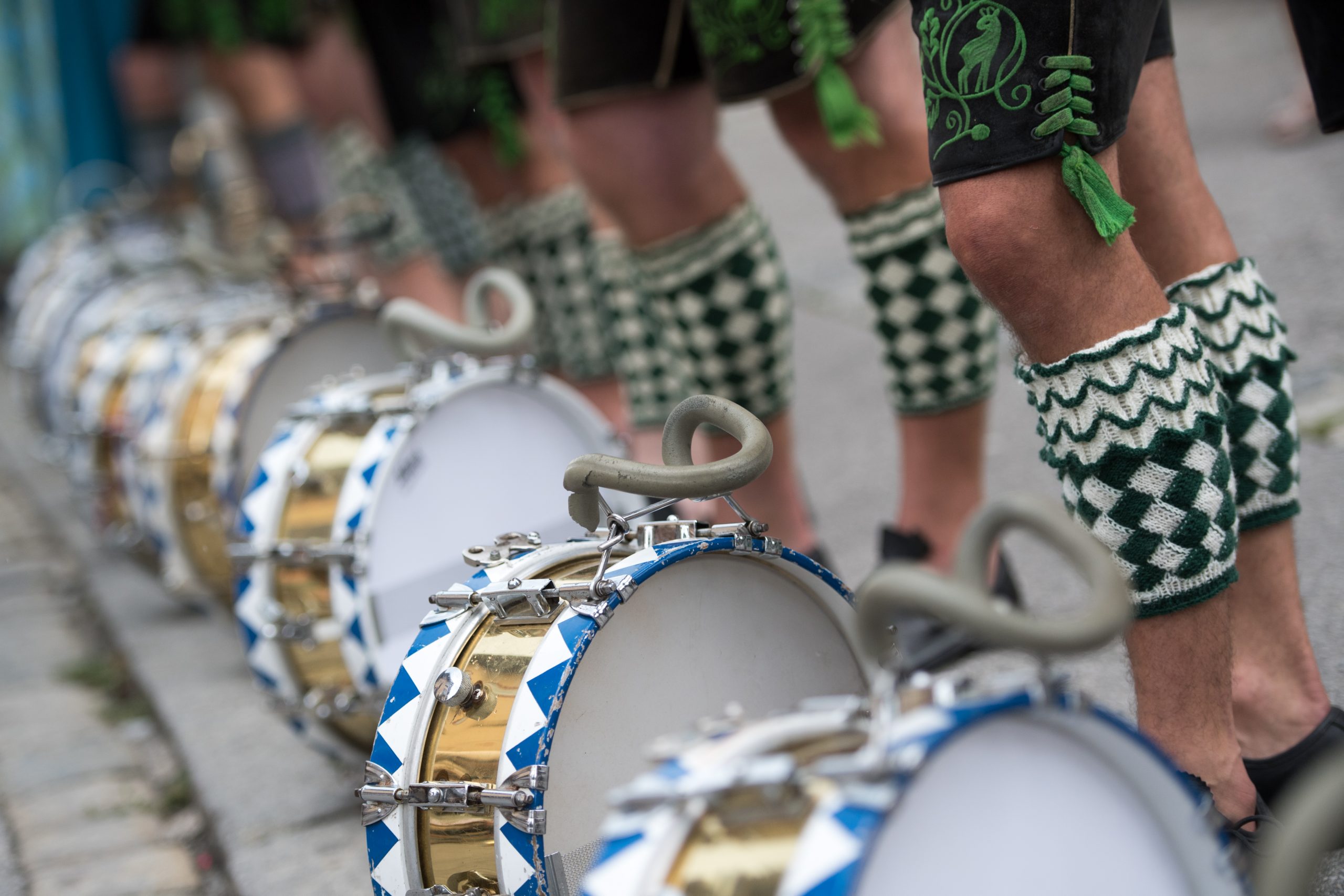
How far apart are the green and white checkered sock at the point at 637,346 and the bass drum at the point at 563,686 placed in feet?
3.52

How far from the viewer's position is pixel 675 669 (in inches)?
44.3

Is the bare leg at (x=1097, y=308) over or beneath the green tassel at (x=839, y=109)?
beneath

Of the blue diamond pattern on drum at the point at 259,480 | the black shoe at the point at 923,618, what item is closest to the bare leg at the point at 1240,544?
the black shoe at the point at 923,618

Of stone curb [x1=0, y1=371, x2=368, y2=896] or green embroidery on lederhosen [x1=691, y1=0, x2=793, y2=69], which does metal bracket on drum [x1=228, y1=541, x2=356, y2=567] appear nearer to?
stone curb [x1=0, y1=371, x2=368, y2=896]

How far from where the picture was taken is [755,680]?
1.14 meters

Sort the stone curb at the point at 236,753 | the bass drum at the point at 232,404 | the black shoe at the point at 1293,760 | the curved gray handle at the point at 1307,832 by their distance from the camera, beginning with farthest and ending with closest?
the bass drum at the point at 232,404, the stone curb at the point at 236,753, the black shoe at the point at 1293,760, the curved gray handle at the point at 1307,832

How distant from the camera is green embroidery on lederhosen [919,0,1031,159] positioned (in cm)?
109

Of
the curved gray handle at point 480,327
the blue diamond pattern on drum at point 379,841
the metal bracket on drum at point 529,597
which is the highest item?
the curved gray handle at point 480,327

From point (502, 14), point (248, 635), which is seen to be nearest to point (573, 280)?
point (502, 14)

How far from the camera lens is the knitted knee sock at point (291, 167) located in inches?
194

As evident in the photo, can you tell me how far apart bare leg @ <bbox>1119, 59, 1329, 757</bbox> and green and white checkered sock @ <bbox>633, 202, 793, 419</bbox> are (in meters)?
0.62

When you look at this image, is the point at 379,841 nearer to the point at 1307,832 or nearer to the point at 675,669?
the point at 675,669

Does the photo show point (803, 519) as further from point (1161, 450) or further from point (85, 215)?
point (85, 215)

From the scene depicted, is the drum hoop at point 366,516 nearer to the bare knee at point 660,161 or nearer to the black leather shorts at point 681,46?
the bare knee at point 660,161
